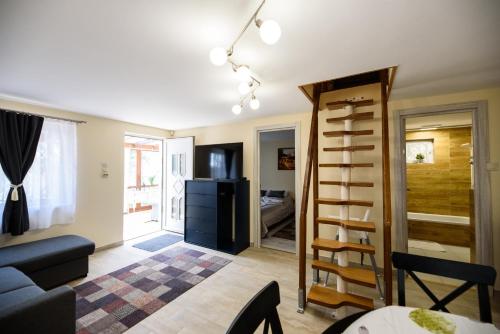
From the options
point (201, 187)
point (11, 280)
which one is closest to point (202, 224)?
point (201, 187)

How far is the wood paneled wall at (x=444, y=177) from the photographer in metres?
4.18

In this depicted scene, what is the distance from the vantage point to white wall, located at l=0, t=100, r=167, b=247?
3213 millimetres

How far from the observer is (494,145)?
2.26m

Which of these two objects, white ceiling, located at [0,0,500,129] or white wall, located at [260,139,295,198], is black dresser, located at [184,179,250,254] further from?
white wall, located at [260,139,295,198]

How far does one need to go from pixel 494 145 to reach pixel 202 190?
12.8ft

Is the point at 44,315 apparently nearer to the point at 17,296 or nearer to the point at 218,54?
the point at 17,296

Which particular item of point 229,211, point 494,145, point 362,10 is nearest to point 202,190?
point 229,211

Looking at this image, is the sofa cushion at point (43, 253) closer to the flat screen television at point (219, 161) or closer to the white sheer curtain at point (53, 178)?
the white sheer curtain at point (53, 178)

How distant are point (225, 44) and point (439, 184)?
5.35m

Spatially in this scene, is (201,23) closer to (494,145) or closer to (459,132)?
(494,145)

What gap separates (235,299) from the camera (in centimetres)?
220

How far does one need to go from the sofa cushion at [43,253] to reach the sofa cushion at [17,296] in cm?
68

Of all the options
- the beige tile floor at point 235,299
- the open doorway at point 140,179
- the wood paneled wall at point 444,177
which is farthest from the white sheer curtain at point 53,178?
the wood paneled wall at point 444,177

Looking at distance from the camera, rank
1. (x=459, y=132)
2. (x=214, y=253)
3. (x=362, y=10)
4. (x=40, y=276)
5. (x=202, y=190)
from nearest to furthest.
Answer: (x=362, y=10)
(x=40, y=276)
(x=214, y=253)
(x=202, y=190)
(x=459, y=132)
